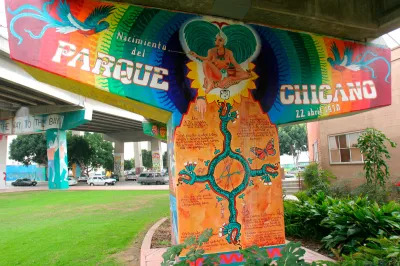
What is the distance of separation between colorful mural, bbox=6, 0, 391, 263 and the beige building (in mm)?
8345

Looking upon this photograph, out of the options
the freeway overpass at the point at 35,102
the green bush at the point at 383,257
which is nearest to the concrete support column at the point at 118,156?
the freeway overpass at the point at 35,102

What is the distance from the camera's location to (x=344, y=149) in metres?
16.0

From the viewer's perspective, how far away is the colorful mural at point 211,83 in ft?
17.1

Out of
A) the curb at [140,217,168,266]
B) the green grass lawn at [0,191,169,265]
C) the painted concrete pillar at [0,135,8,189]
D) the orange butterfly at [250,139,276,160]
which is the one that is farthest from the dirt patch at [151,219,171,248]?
the painted concrete pillar at [0,135,8,189]

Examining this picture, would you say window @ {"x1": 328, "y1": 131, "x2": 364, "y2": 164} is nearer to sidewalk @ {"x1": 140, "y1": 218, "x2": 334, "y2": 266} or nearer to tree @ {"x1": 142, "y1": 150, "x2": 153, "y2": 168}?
sidewalk @ {"x1": 140, "y1": 218, "x2": 334, "y2": 266}

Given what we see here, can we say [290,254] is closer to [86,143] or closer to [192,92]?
[192,92]

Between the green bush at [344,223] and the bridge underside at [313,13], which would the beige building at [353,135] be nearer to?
the green bush at [344,223]

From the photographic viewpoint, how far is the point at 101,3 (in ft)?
18.0

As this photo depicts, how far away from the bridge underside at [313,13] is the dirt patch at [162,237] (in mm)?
5350

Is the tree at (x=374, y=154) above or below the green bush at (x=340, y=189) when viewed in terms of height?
above

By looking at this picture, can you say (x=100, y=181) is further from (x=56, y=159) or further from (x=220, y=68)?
(x=220, y=68)

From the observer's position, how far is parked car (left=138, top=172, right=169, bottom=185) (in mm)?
37531

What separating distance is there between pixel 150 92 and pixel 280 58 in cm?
269

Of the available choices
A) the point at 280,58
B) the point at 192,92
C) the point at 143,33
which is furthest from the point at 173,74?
the point at 280,58
